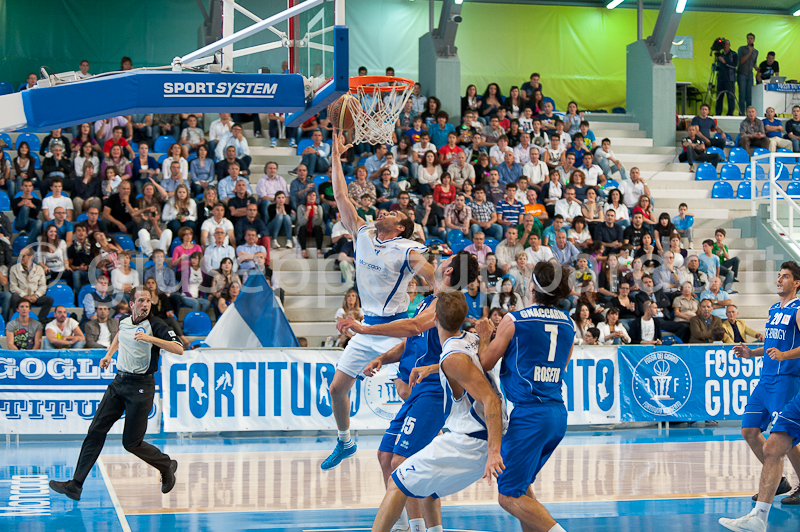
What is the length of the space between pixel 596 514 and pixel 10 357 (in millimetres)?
8598

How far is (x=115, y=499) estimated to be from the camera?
28.3 feet

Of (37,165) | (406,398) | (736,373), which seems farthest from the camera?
(37,165)

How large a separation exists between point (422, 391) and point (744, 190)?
16.7 metres

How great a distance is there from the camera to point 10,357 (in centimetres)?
1212

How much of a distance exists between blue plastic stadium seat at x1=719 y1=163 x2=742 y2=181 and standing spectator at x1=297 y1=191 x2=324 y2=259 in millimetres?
10878

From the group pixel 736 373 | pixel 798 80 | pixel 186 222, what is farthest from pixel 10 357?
pixel 798 80

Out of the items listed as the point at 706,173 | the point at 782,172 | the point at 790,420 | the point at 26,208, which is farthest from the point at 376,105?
the point at 782,172

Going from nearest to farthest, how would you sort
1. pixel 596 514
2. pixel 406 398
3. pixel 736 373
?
pixel 406 398, pixel 596 514, pixel 736 373

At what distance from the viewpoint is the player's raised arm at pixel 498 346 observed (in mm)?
5555

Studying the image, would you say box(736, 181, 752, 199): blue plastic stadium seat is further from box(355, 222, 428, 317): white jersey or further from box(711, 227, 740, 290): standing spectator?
Result: box(355, 222, 428, 317): white jersey

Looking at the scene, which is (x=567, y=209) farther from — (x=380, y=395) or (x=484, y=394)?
(x=484, y=394)

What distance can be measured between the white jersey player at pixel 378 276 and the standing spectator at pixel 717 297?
1072 cm

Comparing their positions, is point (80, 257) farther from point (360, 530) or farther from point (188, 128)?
point (360, 530)

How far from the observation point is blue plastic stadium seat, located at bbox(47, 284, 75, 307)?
14344 millimetres
